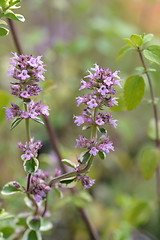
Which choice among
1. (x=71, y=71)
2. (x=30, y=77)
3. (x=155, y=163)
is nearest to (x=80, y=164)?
(x=30, y=77)

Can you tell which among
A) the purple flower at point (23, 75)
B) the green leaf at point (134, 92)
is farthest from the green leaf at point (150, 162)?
the purple flower at point (23, 75)

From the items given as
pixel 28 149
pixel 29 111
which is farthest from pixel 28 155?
pixel 29 111

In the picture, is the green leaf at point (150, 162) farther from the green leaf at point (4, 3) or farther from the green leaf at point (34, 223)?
the green leaf at point (4, 3)

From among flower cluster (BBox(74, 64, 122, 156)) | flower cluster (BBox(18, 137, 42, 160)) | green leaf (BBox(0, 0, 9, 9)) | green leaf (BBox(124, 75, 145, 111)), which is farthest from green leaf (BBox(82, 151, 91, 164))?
green leaf (BBox(0, 0, 9, 9))

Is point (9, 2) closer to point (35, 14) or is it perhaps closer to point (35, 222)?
point (35, 222)

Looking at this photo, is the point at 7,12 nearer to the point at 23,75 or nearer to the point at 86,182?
the point at 23,75

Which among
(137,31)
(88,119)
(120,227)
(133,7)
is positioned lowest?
(120,227)
